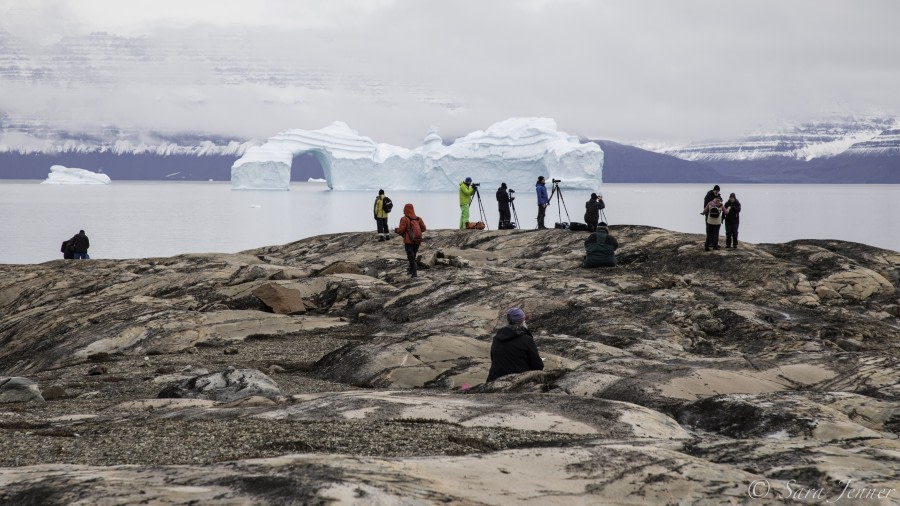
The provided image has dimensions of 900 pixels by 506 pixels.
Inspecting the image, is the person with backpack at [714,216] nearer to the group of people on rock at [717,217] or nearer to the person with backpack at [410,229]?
the group of people on rock at [717,217]

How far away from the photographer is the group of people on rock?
2036 cm

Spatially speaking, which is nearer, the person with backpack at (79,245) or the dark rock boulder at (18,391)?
the dark rock boulder at (18,391)

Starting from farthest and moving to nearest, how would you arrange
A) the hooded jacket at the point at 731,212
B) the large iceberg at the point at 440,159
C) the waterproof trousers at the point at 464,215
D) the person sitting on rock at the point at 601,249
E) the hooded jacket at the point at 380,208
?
the large iceberg at the point at 440,159, the waterproof trousers at the point at 464,215, the hooded jacket at the point at 380,208, the hooded jacket at the point at 731,212, the person sitting on rock at the point at 601,249

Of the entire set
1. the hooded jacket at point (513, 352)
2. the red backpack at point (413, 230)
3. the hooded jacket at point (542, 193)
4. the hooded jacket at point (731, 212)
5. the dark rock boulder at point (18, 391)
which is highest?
the hooded jacket at point (542, 193)

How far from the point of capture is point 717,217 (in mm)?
20359

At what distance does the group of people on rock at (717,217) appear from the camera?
2036 centimetres

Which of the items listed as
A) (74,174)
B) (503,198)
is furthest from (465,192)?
(74,174)

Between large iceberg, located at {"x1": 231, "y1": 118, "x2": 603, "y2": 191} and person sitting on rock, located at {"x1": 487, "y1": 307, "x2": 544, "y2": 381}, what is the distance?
278ft

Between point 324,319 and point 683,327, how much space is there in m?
7.63

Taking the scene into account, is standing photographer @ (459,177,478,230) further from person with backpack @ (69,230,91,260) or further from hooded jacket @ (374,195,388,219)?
person with backpack @ (69,230,91,260)

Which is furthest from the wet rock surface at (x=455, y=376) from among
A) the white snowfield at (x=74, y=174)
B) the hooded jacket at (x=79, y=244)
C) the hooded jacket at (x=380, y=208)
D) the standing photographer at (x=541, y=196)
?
the white snowfield at (x=74, y=174)

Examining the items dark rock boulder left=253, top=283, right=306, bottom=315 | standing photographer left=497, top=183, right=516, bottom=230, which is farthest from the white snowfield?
dark rock boulder left=253, top=283, right=306, bottom=315

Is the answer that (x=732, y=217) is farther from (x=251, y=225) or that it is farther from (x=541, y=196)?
(x=251, y=225)

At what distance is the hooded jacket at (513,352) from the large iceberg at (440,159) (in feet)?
278
